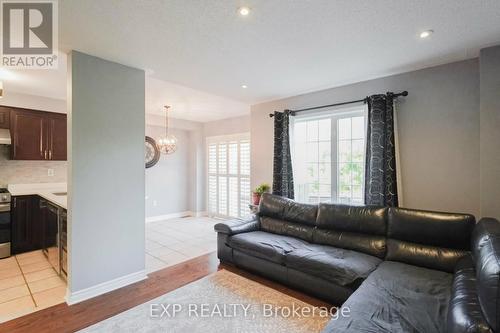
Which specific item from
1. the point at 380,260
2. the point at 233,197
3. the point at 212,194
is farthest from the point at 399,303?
the point at 212,194

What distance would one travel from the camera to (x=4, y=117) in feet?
12.9

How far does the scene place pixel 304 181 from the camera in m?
4.14

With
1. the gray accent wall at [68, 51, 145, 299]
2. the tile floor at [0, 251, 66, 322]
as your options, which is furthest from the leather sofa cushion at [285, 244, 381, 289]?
the tile floor at [0, 251, 66, 322]

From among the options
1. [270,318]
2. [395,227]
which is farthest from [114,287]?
[395,227]

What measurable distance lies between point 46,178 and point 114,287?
3.09 m

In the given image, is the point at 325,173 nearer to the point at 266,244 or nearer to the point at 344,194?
the point at 344,194

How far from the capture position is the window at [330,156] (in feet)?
11.6

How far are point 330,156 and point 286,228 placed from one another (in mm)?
1344

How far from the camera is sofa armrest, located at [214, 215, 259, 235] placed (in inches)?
134

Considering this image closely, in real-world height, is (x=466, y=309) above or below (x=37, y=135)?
below

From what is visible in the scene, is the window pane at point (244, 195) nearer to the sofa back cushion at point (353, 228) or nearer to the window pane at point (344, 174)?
the window pane at point (344, 174)

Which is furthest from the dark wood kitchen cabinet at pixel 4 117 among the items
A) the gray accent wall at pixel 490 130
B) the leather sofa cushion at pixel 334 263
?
the gray accent wall at pixel 490 130

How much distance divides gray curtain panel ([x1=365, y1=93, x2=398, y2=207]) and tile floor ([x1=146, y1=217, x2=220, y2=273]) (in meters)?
2.67

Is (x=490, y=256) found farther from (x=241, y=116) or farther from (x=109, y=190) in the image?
(x=241, y=116)
